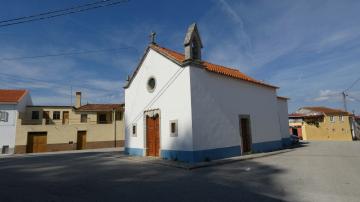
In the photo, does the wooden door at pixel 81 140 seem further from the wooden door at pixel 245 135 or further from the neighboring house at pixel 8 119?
the wooden door at pixel 245 135

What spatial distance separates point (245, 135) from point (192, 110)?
5.56 metres

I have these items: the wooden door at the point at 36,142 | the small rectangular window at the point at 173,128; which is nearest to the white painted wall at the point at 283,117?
the small rectangular window at the point at 173,128

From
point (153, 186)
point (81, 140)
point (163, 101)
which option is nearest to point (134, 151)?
point (163, 101)

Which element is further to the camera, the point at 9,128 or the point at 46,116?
the point at 46,116

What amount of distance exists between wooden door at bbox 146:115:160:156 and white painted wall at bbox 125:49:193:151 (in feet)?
1.47

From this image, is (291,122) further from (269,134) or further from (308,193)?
(308,193)

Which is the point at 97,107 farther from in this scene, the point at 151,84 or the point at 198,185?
the point at 198,185

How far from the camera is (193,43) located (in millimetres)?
14859

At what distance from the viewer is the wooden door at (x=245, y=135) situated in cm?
1659

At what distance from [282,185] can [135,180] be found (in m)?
5.00


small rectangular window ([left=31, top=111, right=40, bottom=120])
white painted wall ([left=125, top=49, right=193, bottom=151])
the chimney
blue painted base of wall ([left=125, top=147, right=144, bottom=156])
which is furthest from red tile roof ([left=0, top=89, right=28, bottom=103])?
blue painted base of wall ([left=125, top=147, right=144, bottom=156])

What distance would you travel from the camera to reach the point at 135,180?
9.01m

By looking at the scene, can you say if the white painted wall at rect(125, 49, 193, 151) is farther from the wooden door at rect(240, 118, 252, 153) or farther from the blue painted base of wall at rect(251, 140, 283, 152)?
the blue painted base of wall at rect(251, 140, 283, 152)

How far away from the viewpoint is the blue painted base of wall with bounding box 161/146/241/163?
12.9m
